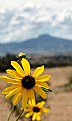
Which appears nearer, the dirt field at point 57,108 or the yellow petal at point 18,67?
the yellow petal at point 18,67

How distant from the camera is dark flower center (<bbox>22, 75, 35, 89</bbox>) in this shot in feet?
7.58

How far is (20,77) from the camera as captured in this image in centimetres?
228

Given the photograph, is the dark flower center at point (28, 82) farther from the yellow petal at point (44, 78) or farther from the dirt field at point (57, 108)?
the dirt field at point (57, 108)

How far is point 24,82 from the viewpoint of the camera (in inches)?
91.4

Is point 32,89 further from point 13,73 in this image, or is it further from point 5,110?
point 5,110

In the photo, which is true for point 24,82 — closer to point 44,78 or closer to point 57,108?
point 44,78

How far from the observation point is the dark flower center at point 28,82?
2.31 metres

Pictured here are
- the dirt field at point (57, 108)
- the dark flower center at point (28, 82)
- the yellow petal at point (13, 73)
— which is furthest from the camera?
the dirt field at point (57, 108)

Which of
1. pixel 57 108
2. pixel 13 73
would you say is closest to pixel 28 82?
pixel 13 73

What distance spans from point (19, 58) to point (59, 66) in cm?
3876

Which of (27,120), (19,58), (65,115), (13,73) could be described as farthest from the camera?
(65,115)

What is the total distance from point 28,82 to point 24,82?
0.08 feet

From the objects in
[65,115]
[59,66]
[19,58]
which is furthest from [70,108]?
[59,66]

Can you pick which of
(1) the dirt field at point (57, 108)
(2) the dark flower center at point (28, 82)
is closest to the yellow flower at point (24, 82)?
(2) the dark flower center at point (28, 82)
